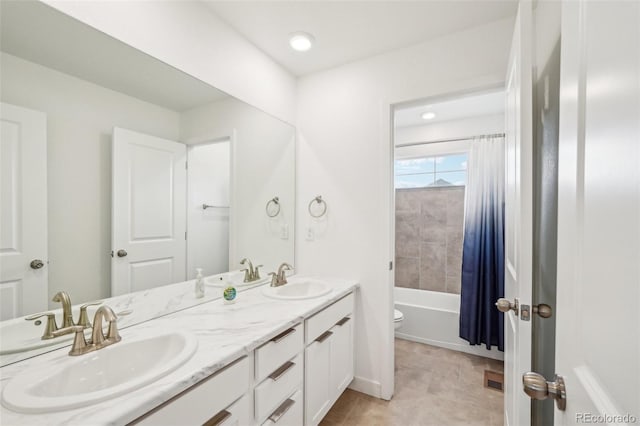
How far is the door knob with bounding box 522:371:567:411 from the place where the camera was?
0.60 m

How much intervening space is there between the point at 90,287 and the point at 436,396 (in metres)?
2.21

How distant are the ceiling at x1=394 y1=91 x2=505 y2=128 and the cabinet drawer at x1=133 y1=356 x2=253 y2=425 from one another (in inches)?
96.5

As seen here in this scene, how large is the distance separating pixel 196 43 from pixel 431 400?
271 centimetres

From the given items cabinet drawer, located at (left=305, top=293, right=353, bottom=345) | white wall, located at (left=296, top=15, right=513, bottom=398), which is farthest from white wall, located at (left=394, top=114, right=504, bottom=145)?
cabinet drawer, located at (left=305, top=293, right=353, bottom=345)

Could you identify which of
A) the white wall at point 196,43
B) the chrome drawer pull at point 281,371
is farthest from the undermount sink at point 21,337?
the white wall at point 196,43

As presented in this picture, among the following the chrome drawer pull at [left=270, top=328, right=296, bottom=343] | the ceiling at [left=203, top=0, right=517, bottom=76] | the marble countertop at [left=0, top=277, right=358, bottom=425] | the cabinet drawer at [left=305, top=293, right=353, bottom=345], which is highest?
the ceiling at [left=203, top=0, right=517, bottom=76]

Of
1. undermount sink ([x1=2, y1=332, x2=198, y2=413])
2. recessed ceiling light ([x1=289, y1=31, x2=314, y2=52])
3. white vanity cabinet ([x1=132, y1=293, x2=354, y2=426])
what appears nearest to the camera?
undermount sink ([x1=2, y1=332, x2=198, y2=413])

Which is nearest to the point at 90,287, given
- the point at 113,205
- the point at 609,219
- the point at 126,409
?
the point at 113,205

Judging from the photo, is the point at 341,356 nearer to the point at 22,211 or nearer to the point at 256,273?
the point at 256,273

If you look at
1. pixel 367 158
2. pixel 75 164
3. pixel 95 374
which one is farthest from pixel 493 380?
pixel 75 164

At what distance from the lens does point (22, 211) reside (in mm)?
980

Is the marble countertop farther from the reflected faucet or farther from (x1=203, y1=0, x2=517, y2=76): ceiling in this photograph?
(x1=203, y1=0, x2=517, y2=76): ceiling

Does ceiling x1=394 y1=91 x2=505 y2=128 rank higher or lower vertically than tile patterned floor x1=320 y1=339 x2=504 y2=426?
higher

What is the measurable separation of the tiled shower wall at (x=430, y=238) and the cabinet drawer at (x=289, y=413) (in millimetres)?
2398
